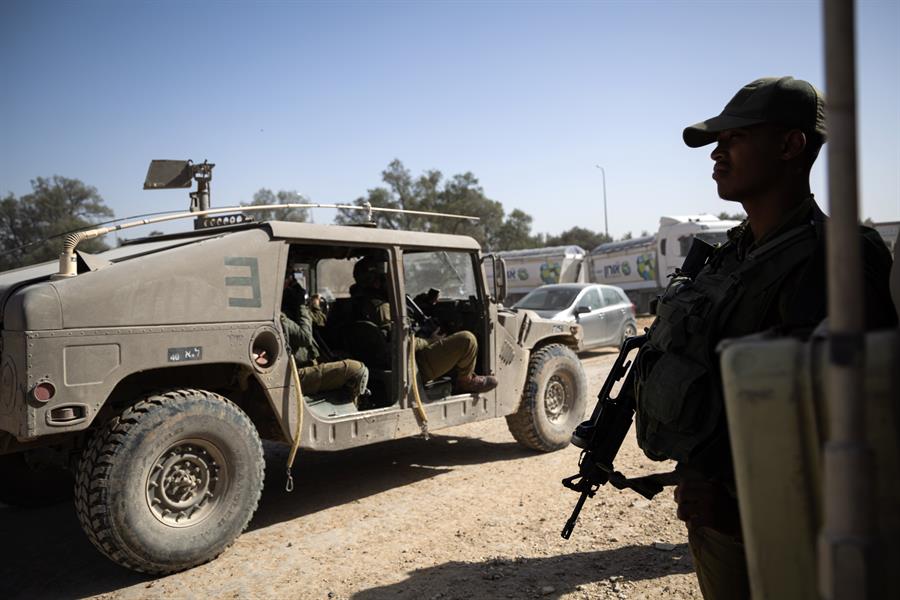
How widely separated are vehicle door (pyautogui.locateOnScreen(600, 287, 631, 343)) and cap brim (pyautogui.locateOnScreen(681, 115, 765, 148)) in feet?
36.9

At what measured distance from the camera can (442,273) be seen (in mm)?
6281

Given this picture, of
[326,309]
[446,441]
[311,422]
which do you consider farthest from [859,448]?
[446,441]

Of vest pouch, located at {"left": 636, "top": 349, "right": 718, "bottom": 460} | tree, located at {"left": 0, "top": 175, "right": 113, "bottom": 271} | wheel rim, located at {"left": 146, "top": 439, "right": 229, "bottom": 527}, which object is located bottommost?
wheel rim, located at {"left": 146, "top": 439, "right": 229, "bottom": 527}

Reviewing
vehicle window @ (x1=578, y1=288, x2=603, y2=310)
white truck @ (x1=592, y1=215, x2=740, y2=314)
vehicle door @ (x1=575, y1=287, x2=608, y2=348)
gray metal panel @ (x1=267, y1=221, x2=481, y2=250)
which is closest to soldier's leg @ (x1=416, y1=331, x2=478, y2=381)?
gray metal panel @ (x1=267, y1=221, x2=481, y2=250)

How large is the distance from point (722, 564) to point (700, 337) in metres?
0.63

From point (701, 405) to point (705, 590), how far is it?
58cm

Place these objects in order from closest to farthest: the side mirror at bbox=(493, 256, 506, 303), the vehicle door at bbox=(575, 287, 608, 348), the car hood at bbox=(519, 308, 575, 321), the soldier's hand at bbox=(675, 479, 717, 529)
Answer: the soldier's hand at bbox=(675, 479, 717, 529), the side mirror at bbox=(493, 256, 506, 303), the car hood at bbox=(519, 308, 575, 321), the vehicle door at bbox=(575, 287, 608, 348)

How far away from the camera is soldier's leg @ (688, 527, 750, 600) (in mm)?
1801

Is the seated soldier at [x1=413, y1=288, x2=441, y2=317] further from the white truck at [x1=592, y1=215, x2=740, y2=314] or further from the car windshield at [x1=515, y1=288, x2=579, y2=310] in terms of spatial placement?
the white truck at [x1=592, y1=215, x2=740, y2=314]

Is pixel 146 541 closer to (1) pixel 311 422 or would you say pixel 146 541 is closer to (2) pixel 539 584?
(1) pixel 311 422

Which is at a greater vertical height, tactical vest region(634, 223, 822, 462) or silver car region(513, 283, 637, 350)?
tactical vest region(634, 223, 822, 462)

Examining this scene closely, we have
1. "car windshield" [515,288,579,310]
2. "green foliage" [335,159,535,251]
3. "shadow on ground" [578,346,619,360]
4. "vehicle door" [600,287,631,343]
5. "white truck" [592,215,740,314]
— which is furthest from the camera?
"green foliage" [335,159,535,251]

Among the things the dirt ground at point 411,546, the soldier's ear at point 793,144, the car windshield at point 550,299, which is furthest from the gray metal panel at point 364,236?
the car windshield at point 550,299

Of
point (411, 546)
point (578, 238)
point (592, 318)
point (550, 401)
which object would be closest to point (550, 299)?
point (592, 318)
